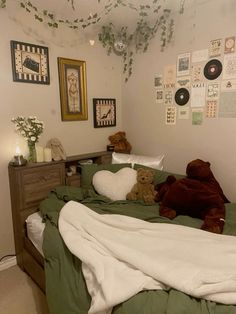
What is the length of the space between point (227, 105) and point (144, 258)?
5.06 ft

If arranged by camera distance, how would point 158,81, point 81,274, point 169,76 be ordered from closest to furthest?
point 81,274, point 169,76, point 158,81

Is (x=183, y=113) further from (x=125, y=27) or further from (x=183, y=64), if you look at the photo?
(x=125, y=27)

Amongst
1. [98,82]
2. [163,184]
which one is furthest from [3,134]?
[163,184]

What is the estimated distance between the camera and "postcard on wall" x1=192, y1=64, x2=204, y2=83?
217 cm

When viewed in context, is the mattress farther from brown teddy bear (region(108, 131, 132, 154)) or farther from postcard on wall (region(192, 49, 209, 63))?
postcard on wall (region(192, 49, 209, 63))

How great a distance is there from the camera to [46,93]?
2252 millimetres

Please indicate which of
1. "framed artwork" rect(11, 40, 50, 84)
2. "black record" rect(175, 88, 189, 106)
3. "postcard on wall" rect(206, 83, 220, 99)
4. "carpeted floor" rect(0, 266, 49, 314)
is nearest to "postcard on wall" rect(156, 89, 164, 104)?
"black record" rect(175, 88, 189, 106)

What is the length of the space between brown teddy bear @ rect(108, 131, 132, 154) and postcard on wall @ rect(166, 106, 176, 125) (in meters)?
0.58

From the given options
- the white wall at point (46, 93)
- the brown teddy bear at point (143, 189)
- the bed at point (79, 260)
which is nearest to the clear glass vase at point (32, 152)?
the white wall at point (46, 93)

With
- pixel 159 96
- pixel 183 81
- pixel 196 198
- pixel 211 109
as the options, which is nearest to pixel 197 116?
pixel 211 109

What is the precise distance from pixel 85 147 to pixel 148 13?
1.49 m

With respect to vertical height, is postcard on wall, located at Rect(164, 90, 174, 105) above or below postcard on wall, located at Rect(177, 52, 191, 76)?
below

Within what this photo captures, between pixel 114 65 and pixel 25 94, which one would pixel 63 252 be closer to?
pixel 25 94

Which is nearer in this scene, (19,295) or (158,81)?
(19,295)
